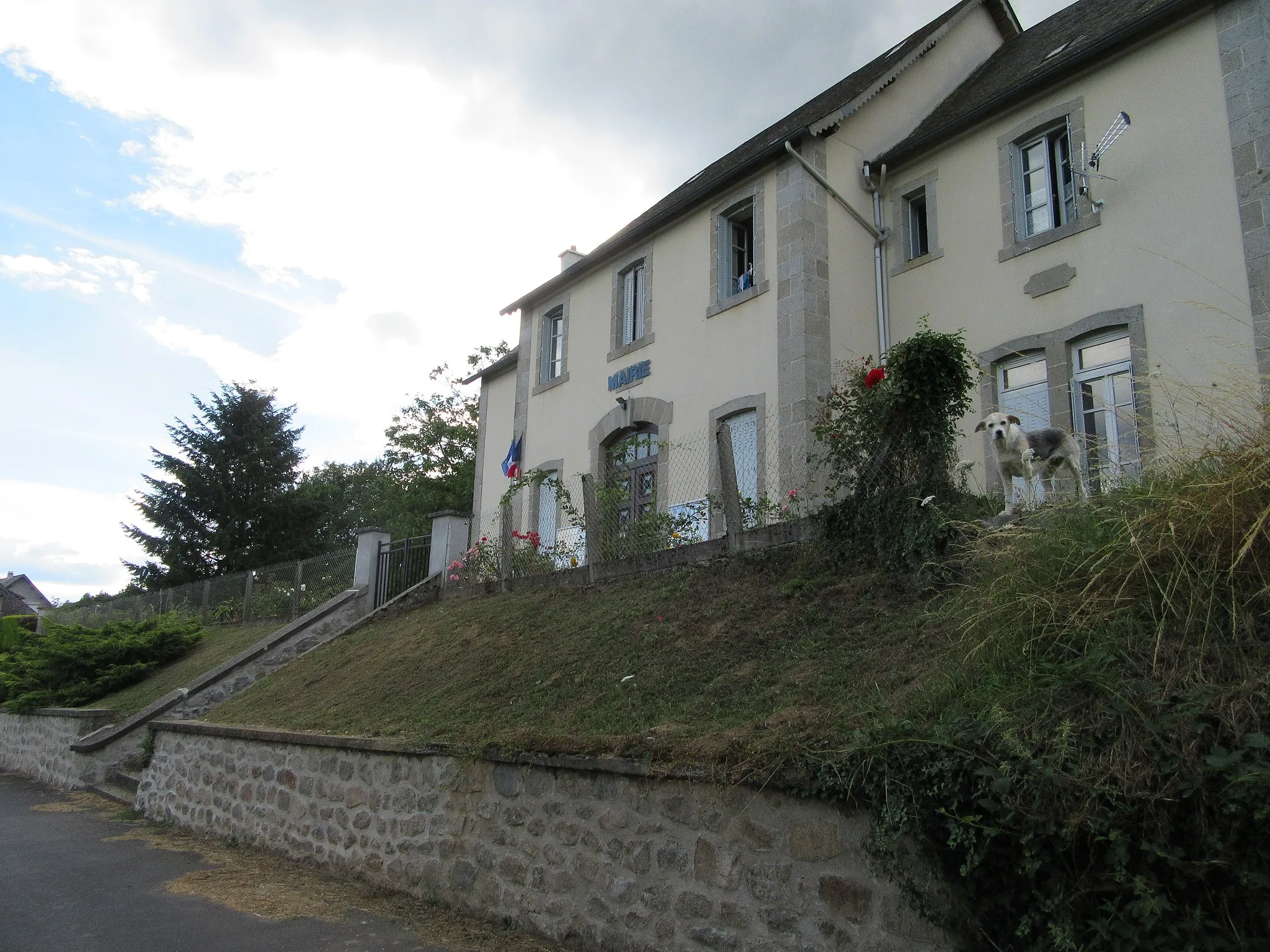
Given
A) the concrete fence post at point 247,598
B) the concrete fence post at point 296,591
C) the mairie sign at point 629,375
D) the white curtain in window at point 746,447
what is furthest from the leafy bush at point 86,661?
the white curtain in window at point 746,447

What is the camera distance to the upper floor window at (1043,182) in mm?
12086

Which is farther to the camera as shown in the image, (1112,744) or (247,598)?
(247,598)

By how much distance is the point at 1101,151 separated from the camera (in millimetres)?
11461

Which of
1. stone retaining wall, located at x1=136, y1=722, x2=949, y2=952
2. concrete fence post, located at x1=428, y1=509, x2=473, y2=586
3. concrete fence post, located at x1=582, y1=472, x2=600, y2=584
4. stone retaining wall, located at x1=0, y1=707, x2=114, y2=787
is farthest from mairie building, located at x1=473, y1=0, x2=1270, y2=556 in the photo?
stone retaining wall, located at x1=0, y1=707, x2=114, y2=787

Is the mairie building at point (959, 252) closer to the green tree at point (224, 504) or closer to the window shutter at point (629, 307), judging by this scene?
the window shutter at point (629, 307)

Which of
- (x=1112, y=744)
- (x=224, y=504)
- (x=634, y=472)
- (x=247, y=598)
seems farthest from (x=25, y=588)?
(x=1112, y=744)

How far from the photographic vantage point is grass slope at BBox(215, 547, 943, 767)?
5398 mm

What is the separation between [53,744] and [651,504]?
35.4ft

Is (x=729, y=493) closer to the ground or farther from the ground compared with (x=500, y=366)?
closer to the ground

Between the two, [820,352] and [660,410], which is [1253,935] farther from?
[660,410]

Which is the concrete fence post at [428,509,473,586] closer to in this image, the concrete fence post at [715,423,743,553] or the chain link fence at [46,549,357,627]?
the chain link fence at [46,549,357,627]

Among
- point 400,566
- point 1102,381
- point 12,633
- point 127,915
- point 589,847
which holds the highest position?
point 1102,381

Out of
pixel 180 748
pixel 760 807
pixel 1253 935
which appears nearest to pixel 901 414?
pixel 760 807

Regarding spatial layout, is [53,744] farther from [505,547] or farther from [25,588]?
[25,588]
